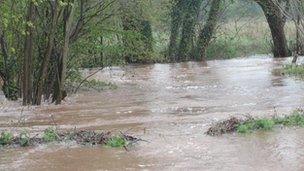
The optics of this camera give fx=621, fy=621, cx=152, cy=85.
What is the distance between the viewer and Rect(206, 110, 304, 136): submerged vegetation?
1002cm

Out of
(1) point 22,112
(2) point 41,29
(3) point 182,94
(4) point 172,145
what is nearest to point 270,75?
(3) point 182,94

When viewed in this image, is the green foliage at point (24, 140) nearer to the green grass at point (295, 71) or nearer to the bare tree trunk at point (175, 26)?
the green grass at point (295, 71)

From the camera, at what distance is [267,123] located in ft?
33.3

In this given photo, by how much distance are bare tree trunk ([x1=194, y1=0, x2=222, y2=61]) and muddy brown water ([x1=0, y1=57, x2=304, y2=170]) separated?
12.5 metres

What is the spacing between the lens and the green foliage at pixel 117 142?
9.42m

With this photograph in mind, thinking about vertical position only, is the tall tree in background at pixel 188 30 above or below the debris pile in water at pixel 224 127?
above

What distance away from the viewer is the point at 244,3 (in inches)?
1475

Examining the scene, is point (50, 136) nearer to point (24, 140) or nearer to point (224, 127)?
point (24, 140)

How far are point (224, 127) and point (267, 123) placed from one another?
71 cm

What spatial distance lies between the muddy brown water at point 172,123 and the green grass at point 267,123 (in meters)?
0.24

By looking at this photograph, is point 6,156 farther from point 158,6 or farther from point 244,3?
point 244,3

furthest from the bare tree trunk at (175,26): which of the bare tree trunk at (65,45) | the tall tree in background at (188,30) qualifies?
the bare tree trunk at (65,45)

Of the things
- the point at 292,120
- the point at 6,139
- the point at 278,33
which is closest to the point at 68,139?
the point at 6,139

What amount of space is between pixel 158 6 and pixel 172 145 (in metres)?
18.3
